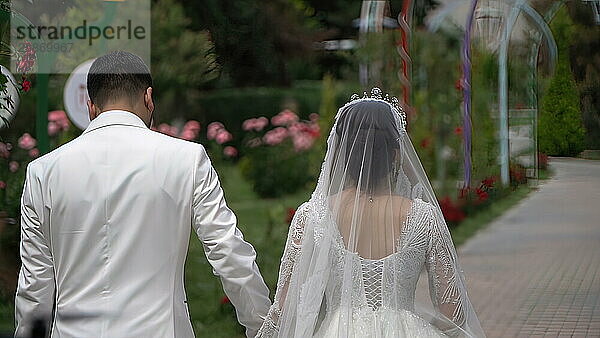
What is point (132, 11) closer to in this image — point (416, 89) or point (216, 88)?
point (216, 88)

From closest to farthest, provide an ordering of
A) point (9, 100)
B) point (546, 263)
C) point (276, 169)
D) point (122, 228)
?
point (122, 228) → point (9, 100) → point (546, 263) → point (276, 169)

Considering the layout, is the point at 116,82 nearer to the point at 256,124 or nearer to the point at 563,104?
the point at 256,124

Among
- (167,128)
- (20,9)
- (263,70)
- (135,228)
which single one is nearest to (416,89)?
(263,70)

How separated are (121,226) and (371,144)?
917mm

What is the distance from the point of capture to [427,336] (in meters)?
3.69

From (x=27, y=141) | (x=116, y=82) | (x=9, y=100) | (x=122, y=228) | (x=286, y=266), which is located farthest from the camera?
(x=27, y=141)

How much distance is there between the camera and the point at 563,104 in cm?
561

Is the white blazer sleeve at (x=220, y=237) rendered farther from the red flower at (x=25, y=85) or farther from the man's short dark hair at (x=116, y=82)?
the red flower at (x=25, y=85)

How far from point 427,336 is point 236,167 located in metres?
2.46

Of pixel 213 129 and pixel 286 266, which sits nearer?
pixel 286 266

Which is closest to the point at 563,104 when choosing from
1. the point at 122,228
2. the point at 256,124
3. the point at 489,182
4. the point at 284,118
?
the point at 489,182

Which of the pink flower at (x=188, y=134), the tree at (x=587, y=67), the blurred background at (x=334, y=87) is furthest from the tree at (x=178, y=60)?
the tree at (x=587, y=67)

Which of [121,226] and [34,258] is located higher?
[121,226]

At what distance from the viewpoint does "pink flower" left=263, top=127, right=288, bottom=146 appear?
19.4ft
